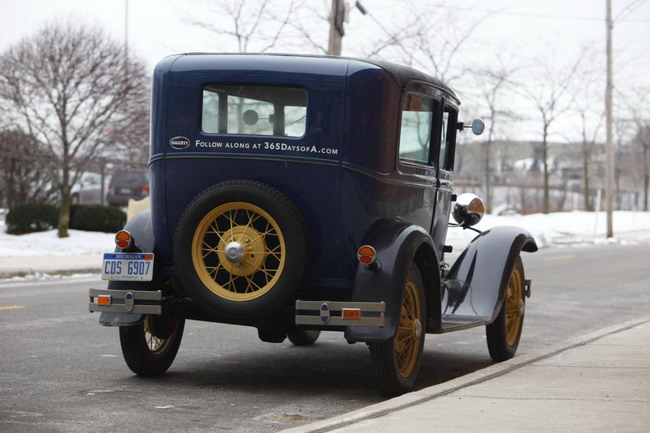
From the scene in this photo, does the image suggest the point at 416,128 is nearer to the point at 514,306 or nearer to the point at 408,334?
the point at 408,334

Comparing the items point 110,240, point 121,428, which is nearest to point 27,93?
point 110,240

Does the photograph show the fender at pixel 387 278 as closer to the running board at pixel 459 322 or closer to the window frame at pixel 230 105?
the running board at pixel 459 322

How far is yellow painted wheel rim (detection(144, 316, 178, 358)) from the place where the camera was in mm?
7988

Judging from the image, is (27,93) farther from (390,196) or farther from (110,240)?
(390,196)

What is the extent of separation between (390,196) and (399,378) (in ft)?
4.15

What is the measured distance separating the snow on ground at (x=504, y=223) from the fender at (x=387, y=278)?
16.3 meters

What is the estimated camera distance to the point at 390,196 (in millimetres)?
7621

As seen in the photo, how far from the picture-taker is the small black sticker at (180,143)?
7574 mm

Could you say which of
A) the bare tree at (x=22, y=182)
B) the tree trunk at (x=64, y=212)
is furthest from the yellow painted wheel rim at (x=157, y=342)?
the bare tree at (x=22, y=182)

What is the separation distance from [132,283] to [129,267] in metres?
0.13

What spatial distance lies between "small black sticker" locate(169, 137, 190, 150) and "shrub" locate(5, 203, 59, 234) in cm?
2114

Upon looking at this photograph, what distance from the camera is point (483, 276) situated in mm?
Answer: 8781

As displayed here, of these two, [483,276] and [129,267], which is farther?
[483,276]

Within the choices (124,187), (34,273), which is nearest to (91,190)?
(124,187)
